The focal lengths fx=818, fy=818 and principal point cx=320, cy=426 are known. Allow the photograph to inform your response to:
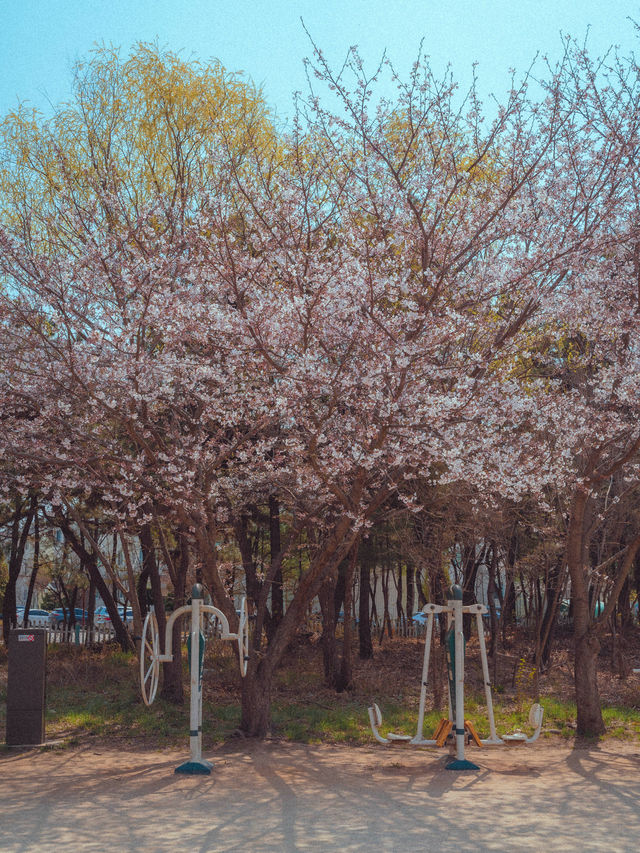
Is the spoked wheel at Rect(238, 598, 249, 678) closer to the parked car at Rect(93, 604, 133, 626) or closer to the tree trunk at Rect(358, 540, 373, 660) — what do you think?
the tree trunk at Rect(358, 540, 373, 660)

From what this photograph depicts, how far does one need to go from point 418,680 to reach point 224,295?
31.2 feet

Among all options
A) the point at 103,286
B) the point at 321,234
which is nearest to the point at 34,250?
the point at 103,286

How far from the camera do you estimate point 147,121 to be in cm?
1072

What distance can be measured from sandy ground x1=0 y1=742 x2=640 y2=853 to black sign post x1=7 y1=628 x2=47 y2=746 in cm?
34

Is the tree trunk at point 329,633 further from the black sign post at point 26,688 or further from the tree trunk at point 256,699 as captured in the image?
A: the black sign post at point 26,688

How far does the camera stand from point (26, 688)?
28.1 ft

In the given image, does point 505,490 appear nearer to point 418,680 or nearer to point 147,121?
point 147,121

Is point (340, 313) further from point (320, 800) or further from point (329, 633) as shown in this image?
point (329, 633)

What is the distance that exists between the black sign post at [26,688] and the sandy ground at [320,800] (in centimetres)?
34

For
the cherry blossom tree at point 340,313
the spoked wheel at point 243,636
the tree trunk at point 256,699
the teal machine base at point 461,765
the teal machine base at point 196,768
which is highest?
the cherry blossom tree at point 340,313

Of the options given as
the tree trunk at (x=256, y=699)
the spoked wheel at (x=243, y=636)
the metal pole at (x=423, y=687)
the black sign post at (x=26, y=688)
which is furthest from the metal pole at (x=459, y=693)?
the black sign post at (x=26, y=688)

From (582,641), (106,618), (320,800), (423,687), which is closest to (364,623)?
(582,641)

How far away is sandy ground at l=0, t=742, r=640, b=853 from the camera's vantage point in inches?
194

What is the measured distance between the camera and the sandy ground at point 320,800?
4.94 meters
